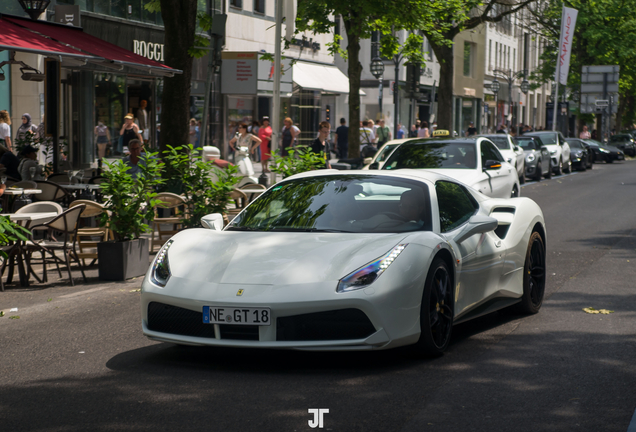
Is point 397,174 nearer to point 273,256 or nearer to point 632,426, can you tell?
point 273,256

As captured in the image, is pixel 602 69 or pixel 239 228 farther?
pixel 602 69

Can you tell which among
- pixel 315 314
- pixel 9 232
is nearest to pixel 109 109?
pixel 9 232

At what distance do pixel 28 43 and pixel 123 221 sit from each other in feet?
9.70

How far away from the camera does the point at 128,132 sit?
83.3ft

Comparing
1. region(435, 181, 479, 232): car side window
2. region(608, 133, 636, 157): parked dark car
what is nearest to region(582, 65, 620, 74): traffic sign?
region(608, 133, 636, 157): parked dark car

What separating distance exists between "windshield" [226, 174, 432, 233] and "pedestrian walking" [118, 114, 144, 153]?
1604cm

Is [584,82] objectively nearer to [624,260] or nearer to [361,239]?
[624,260]

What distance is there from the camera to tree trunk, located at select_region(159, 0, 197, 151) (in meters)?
13.9

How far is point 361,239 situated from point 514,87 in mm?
77809

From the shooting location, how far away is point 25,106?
24.7m

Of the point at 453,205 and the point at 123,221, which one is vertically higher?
the point at 453,205

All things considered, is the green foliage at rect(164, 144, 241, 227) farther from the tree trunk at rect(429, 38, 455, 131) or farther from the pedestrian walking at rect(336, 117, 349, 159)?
the pedestrian walking at rect(336, 117, 349, 159)

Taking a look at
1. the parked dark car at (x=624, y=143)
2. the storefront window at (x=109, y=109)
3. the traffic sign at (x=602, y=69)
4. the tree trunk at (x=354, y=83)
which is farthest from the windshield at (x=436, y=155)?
the parked dark car at (x=624, y=143)

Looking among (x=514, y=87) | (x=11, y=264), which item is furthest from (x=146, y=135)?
(x=514, y=87)
